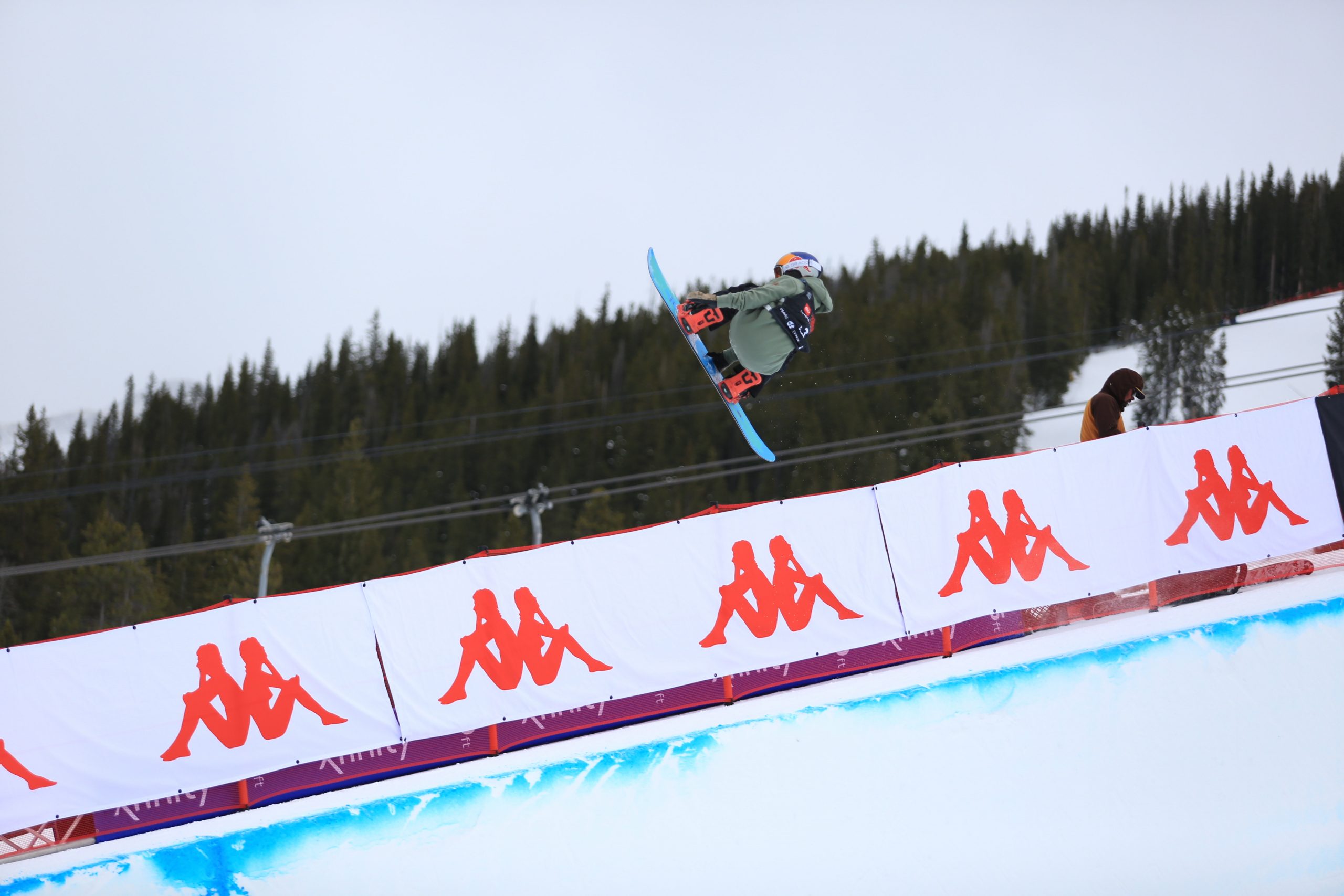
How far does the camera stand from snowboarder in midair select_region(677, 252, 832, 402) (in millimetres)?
7176

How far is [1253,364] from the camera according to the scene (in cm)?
6725

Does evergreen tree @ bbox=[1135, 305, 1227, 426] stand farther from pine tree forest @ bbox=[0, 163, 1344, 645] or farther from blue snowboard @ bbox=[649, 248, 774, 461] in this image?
blue snowboard @ bbox=[649, 248, 774, 461]

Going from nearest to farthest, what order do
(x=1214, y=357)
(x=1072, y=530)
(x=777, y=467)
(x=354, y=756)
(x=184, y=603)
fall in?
(x=354, y=756)
(x=1072, y=530)
(x=184, y=603)
(x=777, y=467)
(x=1214, y=357)

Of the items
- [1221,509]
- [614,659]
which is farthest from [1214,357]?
[614,659]

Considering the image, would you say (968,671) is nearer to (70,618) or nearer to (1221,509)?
(1221,509)

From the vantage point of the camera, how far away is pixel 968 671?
7.69 metres

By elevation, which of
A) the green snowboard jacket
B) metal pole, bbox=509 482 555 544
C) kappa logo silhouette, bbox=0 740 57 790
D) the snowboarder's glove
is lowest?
kappa logo silhouette, bbox=0 740 57 790

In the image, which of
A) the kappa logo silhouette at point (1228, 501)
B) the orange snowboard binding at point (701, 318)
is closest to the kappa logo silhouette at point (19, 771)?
the orange snowboard binding at point (701, 318)

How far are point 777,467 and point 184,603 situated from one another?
35.1 meters

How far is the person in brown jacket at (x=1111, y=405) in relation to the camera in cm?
802

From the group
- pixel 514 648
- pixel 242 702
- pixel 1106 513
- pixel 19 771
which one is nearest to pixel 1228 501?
pixel 1106 513

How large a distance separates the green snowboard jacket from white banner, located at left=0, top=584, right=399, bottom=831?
3.78m

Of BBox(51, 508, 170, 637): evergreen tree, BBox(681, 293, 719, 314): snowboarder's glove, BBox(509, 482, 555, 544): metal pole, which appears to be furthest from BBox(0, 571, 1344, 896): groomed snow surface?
BBox(51, 508, 170, 637): evergreen tree

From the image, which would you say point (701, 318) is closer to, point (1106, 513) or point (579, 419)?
point (1106, 513)
